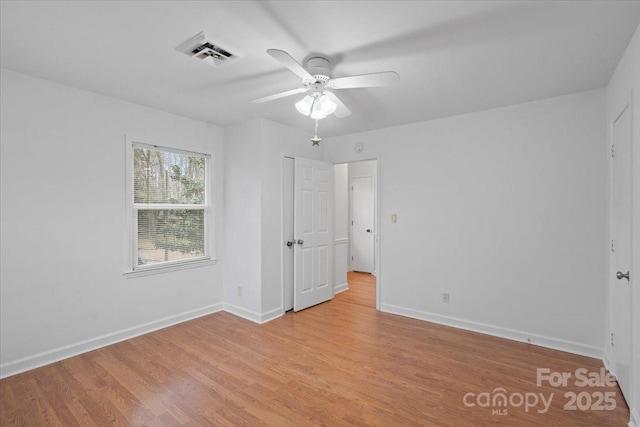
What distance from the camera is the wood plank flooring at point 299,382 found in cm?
203

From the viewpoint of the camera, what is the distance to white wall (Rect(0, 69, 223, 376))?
8.30 ft

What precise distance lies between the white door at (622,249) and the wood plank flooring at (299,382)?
292 mm

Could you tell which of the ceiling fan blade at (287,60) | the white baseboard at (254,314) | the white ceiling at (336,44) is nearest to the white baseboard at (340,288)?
the white baseboard at (254,314)

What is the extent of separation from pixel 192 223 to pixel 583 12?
4.09m

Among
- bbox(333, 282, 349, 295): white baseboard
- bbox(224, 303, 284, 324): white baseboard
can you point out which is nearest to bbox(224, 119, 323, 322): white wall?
bbox(224, 303, 284, 324): white baseboard

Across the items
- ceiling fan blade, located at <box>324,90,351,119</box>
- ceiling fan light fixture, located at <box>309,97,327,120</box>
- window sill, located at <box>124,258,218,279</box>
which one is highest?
ceiling fan blade, located at <box>324,90,351,119</box>

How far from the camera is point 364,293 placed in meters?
5.05

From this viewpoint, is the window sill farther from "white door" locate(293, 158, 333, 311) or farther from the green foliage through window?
"white door" locate(293, 158, 333, 311)

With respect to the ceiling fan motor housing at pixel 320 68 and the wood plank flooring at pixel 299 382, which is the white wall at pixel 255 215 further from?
the ceiling fan motor housing at pixel 320 68

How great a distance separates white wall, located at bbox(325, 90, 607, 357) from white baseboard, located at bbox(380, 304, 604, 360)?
0.01 meters

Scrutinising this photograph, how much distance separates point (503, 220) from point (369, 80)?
2375mm

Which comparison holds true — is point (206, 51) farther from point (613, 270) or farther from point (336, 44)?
point (613, 270)

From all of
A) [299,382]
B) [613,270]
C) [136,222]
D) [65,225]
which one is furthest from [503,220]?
[65,225]

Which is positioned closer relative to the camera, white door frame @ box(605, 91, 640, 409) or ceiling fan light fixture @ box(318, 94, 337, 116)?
white door frame @ box(605, 91, 640, 409)
